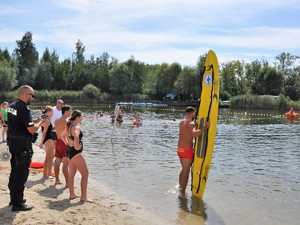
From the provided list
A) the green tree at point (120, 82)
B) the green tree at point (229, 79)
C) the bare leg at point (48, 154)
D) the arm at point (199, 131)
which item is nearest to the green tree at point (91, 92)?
the green tree at point (120, 82)

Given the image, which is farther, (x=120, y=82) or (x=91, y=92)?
(x=120, y=82)

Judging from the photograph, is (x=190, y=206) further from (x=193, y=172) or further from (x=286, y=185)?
(x=286, y=185)

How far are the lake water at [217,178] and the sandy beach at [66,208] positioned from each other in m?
0.57

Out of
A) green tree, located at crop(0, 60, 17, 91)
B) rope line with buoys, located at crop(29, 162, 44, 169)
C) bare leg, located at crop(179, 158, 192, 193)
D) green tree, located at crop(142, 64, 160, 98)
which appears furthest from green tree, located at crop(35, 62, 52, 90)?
bare leg, located at crop(179, 158, 192, 193)

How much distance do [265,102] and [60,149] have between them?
200 ft

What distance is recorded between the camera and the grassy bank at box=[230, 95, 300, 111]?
6456 centimetres

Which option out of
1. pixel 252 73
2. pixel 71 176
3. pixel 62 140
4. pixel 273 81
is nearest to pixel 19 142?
pixel 71 176

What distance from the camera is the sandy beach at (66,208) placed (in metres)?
6.15

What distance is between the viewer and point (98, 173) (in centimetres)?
1197

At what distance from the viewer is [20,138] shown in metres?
6.28

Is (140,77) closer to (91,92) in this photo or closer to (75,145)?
(91,92)

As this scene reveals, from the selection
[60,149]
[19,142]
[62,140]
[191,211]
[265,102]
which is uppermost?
[265,102]

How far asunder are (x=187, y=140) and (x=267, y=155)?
8.45 metres

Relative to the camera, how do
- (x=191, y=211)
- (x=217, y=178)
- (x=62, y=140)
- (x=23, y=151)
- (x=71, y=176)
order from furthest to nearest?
(x=217, y=178) < (x=62, y=140) < (x=191, y=211) < (x=71, y=176) < (x=23, y=151)
